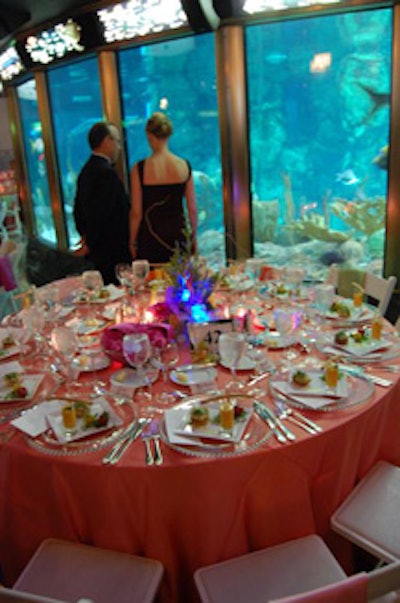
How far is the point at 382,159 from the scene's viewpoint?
4.52 metres

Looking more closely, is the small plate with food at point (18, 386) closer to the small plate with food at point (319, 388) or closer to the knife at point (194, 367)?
the knife at point (194, 367)

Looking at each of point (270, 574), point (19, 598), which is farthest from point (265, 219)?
point (19, 598)

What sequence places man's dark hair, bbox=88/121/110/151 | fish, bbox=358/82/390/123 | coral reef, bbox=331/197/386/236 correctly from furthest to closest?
1. coral reef, bbox=331/197/386/236
2. fish, bbox=358/82/390/123
3. man's dark hair, bbox=88/121/110/151

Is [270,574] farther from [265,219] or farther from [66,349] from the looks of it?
[265,219]

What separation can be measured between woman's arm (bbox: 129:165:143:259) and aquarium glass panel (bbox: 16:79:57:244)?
4.10m

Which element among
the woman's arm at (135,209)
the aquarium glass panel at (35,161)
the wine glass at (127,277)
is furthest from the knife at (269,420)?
the aquarium glass panel at (35,161)

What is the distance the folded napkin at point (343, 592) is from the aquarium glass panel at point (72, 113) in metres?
5.74

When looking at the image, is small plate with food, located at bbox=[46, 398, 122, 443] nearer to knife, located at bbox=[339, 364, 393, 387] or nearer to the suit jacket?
knife, located at bbox=[339, 364, 393, 387]

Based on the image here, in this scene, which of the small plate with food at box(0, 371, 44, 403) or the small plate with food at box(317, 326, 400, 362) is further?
the small plate with food at box(317, 326, 400, 362)

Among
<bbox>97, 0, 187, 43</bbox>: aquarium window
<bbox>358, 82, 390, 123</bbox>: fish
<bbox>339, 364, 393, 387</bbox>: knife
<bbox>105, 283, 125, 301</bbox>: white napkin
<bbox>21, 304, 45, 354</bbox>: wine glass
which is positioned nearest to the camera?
<bbox>339, 364, 393, 387</bbox>: knife

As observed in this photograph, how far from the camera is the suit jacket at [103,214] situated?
3.84 m

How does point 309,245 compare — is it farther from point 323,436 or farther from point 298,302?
point 323,436

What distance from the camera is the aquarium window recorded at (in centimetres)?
482

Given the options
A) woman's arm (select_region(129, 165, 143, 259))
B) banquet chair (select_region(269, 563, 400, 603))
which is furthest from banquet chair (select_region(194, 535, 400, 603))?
woman's arm (select_region(129, 165, 143, 259))
